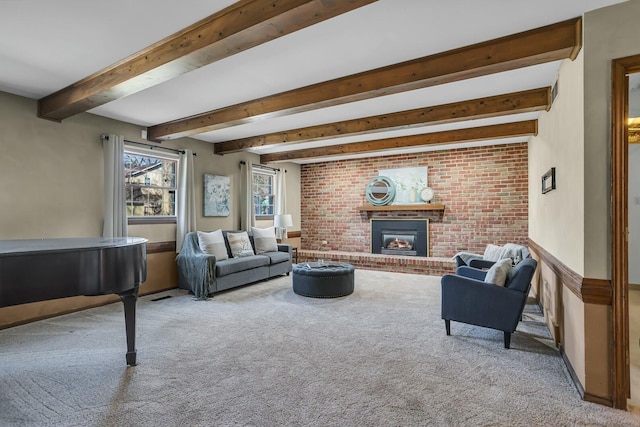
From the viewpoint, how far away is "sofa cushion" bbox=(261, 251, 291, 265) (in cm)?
591

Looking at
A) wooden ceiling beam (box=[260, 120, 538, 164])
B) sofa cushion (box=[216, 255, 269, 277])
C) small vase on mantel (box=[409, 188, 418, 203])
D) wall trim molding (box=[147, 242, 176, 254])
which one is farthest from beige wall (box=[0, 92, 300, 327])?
small vase on mantel (box=[409, 188, 418, 203])

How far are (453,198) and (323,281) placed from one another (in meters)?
3.54

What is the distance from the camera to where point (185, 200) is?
5.41 metres

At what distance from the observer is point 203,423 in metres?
1.91

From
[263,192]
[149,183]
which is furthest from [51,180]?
[263,192]

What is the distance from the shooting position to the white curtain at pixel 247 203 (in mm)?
6602

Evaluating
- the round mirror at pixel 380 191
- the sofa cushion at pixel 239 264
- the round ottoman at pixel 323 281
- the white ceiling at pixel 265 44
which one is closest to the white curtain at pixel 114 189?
the white ceiling at pixel 265 44

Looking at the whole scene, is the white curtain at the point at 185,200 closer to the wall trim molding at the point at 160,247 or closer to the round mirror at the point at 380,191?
the wall trim molding at the point at 160,247

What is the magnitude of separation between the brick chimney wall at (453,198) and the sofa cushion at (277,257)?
2.01 metres

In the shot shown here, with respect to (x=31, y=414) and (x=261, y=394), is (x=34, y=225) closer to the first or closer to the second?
(x=31, y=414)

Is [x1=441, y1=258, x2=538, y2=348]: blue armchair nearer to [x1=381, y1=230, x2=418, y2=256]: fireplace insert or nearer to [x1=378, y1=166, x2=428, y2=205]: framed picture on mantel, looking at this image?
[x1=381, y1=230, x2=418, y2=256]: fireplace insert

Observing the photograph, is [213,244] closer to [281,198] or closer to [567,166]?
[281,198]

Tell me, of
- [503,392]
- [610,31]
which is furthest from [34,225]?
[610,31]

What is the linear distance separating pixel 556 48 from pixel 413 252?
506cm
